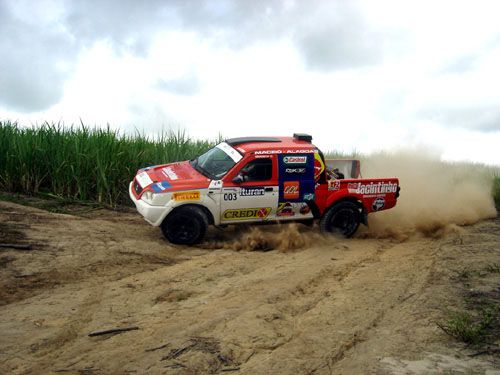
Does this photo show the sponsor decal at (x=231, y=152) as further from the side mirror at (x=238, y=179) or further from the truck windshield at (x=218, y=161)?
the side mirror at (x=238, y=179)

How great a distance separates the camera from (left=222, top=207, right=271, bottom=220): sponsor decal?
34.0 ft

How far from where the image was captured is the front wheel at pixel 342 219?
11.3m

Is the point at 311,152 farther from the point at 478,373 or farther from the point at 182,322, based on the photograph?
the point at 478,373

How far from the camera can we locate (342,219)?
454 inches

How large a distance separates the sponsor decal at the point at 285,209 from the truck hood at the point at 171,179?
1.55 metres

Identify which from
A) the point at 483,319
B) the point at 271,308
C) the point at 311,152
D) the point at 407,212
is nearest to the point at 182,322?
the point at 271,308

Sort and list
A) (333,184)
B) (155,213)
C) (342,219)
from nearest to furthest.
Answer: (155,213)
(333,184)
(342,219)

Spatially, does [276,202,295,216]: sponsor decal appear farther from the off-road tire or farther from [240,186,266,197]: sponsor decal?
the off-road tire

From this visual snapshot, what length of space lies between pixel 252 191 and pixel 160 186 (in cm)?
177

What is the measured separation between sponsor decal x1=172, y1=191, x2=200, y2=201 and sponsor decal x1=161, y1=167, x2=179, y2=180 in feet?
Result: 1.60

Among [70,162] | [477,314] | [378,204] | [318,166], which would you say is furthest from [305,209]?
[70,162]

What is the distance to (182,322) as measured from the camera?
641 centimetres

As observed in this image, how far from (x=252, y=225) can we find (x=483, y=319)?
5.36 meters

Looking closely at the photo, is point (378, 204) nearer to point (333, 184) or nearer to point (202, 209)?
point (333, 184)
